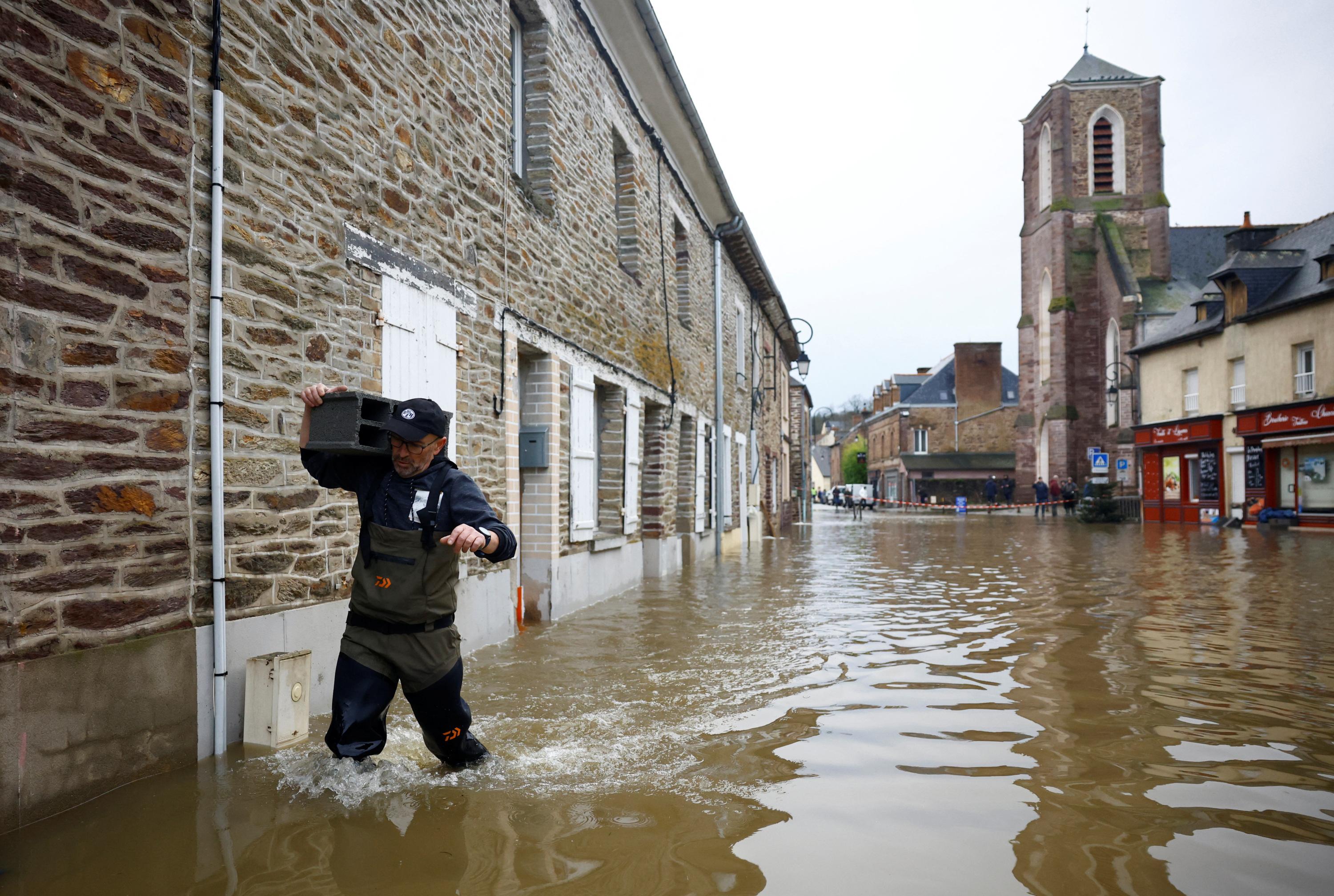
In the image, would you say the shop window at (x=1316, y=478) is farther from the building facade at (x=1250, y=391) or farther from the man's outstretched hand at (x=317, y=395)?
the man's outstretched hand at (x=317, y=395)

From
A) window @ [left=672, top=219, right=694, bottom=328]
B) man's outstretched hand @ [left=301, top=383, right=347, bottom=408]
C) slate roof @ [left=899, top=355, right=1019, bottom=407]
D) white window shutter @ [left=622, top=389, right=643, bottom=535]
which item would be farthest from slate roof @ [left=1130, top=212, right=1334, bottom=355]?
slate roof @ [left=899, top=355, right=1019, bottom=407]

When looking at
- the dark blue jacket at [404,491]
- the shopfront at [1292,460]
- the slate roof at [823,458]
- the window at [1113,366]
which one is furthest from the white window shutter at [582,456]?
the slate roof at [823,458]

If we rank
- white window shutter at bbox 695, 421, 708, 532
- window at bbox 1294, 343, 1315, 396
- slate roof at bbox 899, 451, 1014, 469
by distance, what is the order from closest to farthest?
1. white window shutter at bbox 695, 421, 708, 532
2. window at bbox 1294, 343, 1315, 396
3. slate roof at bbox 899, 451, 1014, 469

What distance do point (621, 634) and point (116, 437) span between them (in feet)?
14.4

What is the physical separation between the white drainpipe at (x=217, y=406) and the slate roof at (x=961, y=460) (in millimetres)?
50552

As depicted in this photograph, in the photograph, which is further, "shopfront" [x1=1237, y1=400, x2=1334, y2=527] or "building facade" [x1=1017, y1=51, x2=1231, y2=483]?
"building facade" [x1=1017, y1=51, x2=1231, y2=483]

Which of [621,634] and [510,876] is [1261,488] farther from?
[510,876]

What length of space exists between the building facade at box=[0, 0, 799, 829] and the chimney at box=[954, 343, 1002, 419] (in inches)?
1890

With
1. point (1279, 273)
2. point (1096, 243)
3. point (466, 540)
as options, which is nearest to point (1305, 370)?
point (1279, 273)

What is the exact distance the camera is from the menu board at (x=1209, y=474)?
1000 inches

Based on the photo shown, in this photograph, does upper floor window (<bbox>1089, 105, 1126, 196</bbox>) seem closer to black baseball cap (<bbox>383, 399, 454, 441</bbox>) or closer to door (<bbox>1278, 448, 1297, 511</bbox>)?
door (<bbox>1278, 448, 1297, 511</bbox>)

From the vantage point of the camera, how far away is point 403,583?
3164mm

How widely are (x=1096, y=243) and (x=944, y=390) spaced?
64.2 feet

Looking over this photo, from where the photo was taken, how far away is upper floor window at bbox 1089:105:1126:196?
36.5 metres
